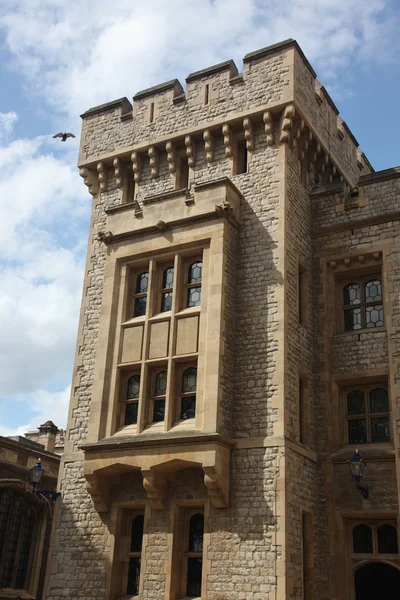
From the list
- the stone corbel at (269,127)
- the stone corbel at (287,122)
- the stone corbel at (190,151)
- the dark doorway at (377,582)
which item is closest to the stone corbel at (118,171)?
the stone corbel at (190,151)

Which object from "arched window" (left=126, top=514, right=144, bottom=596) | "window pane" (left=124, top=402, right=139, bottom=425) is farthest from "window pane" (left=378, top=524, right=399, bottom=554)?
"window pane" (left=124, top=402, right=139, bottom=425)

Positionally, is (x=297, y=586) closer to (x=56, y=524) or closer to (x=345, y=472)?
(x=345, y=472)

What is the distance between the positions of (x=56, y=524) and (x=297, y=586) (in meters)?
6.11

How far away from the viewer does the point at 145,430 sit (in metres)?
15.8

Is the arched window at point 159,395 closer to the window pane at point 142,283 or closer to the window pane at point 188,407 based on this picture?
the window pane at point 188,407

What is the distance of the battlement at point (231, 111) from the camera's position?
1777 cm

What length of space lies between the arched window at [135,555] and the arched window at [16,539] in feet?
15.7

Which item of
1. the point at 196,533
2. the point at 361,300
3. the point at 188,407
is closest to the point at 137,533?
the point at 196,533

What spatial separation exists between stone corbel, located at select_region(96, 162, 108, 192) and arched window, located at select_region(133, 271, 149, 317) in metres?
3.70

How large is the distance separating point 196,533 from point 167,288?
228 inches

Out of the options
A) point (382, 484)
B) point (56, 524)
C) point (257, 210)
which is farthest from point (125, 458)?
point (257, 210)

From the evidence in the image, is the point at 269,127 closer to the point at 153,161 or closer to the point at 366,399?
the point at 153,161

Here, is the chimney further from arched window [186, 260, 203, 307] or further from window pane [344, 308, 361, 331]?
window pane [344, 308, 361, 331]

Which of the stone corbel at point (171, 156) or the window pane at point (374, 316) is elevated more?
the stone corbel at point (171, 156)
